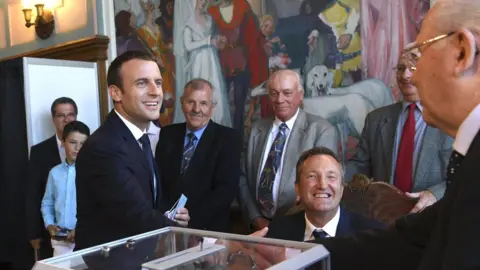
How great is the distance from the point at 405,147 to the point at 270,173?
93cm

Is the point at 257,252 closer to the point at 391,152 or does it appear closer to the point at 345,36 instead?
the point at 391,152

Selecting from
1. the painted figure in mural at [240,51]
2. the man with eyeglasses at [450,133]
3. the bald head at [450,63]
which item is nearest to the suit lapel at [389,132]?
the painted figure in mural at [240,51]

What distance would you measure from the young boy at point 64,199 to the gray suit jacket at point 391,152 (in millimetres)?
2222

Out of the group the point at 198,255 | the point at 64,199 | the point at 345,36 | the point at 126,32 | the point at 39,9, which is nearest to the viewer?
the point at 198,255

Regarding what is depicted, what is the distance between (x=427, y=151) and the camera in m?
3.54

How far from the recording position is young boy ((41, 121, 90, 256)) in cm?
Result: 450

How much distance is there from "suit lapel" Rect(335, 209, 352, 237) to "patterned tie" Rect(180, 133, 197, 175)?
1.49 meters

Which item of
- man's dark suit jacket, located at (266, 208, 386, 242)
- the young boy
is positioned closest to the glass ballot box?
man's dark suit jacket, located at (266, 208, 386, 242)

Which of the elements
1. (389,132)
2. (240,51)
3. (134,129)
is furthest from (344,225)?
(240,51)

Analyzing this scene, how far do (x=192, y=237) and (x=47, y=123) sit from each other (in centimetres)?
449

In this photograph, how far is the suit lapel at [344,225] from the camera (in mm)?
2990

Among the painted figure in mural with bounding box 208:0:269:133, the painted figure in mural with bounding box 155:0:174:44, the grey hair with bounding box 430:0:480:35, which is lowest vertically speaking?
the grey hair with bounding box 430:0:480:35

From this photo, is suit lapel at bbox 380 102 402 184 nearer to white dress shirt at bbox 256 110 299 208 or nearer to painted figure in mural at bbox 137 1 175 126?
white dress shirt at bbox 256 110 299 208

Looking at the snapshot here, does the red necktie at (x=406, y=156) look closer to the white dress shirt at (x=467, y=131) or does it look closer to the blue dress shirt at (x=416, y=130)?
the blue dress shirt at (x=416, y=130)
